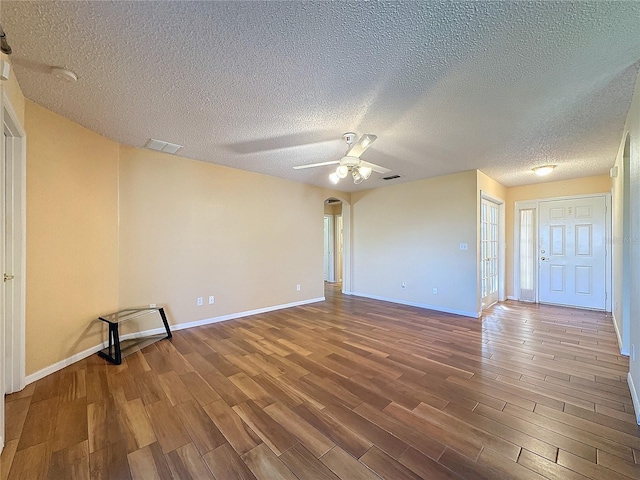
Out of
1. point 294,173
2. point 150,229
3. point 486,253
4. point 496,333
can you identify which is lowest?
point 496,333

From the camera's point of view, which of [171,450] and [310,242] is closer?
[171,450]

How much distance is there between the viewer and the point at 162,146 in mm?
3227

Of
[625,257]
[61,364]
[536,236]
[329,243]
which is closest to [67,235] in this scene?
[61,364]

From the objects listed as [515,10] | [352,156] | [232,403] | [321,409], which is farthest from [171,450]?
[515,10]

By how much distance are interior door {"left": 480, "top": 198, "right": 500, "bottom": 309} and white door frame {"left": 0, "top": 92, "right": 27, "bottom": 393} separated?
572 cm

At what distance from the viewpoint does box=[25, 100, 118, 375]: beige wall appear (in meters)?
2.30

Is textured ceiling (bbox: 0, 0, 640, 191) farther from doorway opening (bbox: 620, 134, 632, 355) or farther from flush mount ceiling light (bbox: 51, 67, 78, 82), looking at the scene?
doorway opening (bbox: 620, 134, 632, 355)

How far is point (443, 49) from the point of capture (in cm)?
158

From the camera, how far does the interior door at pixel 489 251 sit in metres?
4.62

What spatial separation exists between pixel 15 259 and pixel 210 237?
2007 mm

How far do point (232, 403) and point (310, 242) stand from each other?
3494 millimetres

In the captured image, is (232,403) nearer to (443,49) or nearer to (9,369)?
(9,369)

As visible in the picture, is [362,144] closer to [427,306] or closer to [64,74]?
[64,74]

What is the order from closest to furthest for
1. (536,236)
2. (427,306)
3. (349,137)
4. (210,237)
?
1. (349,137)
2. (210,237)
3. (427,306)
4. (536,236)
